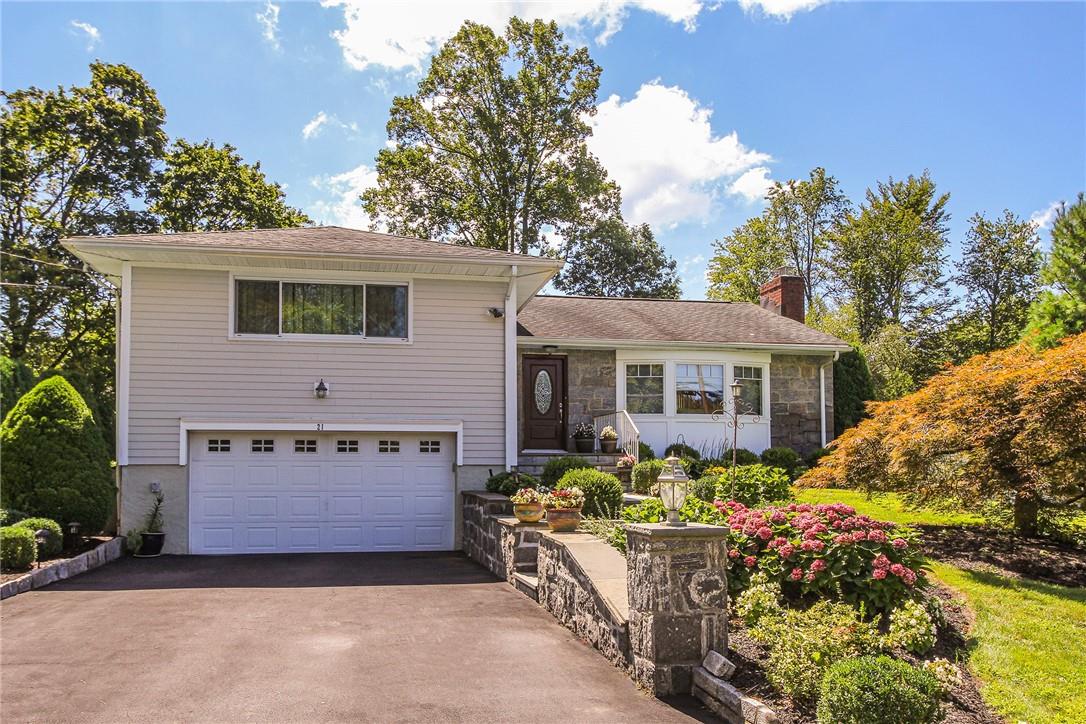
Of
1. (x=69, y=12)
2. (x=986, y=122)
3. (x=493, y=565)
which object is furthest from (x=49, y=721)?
(x=986, y=122)

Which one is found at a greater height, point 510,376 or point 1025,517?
point 510,376

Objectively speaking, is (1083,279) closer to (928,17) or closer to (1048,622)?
(928,17)

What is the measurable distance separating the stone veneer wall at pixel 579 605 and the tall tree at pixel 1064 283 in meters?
11.7

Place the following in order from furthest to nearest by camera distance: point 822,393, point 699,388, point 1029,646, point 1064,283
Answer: point 822,393, point 1064,283, point 699,388, point 1029,646

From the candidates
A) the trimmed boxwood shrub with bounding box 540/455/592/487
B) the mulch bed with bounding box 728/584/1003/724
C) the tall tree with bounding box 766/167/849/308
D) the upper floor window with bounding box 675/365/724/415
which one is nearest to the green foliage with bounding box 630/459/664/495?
the trimmed boxwood shrub with bounding box 540/455/592/487

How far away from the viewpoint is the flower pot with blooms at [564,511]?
8555 mm

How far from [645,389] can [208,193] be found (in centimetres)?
1512

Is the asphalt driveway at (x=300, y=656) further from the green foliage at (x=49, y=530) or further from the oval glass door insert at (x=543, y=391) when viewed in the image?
the oval glass door insert at (x=543, y=391)

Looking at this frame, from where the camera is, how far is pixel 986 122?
13547 mm

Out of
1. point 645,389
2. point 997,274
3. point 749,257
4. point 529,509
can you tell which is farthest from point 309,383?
point 997,274

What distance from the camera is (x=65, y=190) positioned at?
2175cm

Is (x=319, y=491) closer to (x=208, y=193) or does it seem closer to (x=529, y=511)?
(x=529, y=511)

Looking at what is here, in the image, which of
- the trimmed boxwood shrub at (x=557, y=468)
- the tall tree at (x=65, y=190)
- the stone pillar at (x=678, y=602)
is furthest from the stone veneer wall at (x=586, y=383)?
the tall tree at (x=65, y=190)

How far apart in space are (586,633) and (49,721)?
370 centimetres
